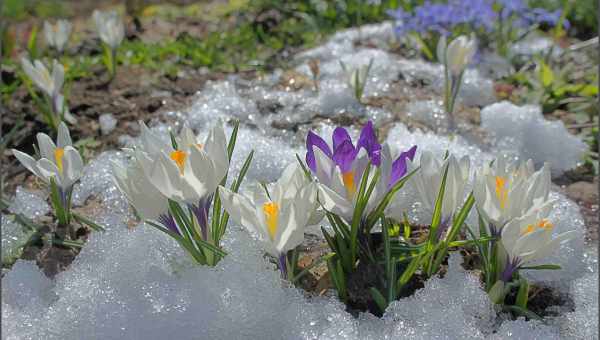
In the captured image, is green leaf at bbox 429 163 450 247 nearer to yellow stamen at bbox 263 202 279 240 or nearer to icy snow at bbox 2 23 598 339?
icy snow at bbox 2 23 598 339

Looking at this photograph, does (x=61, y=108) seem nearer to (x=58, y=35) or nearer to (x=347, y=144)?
(x=58, y=35)

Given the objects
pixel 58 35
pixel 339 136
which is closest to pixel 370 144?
pixel 339 136

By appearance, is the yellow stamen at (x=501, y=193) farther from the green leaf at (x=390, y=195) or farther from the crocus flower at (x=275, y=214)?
the crocus flower at (x=275, y=214)

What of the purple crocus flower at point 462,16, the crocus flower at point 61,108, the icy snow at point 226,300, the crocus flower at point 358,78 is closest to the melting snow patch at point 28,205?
the icy snow at point 226,300

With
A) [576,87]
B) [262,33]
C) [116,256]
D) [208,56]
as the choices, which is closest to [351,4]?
[262,33]

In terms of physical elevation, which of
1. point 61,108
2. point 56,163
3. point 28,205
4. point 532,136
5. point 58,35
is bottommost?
point 532,136
